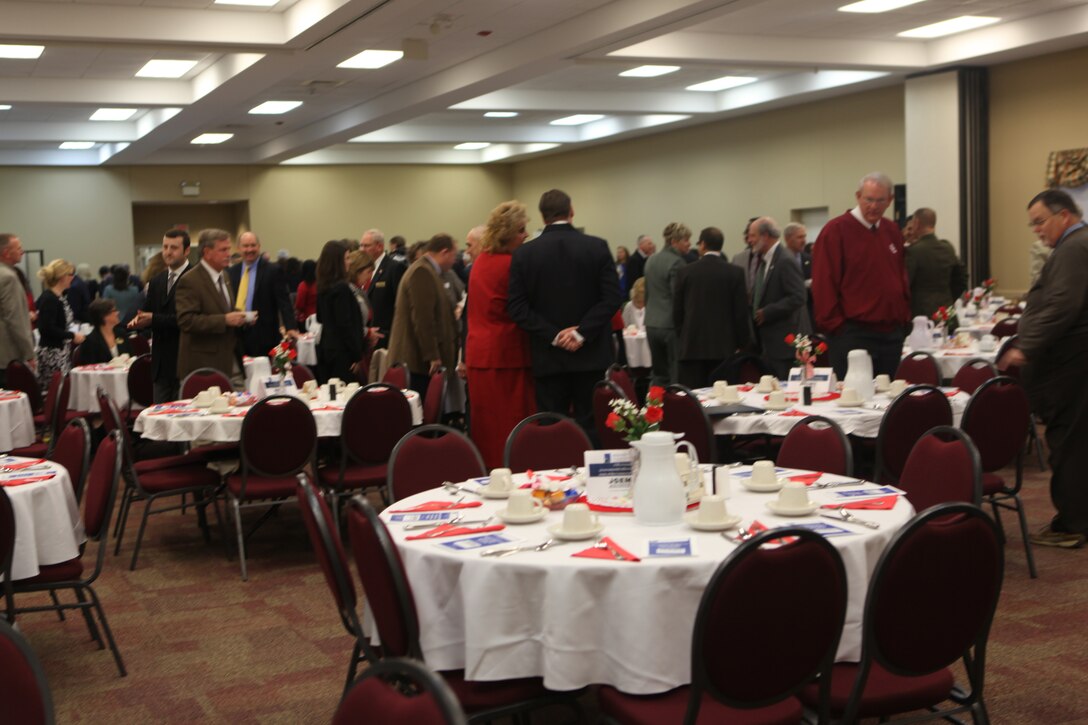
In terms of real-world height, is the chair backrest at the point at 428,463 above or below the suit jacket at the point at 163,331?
below

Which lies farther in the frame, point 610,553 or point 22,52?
point 22,52

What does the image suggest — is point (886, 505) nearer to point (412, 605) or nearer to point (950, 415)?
point (412, 605)

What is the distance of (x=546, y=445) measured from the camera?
192 inches

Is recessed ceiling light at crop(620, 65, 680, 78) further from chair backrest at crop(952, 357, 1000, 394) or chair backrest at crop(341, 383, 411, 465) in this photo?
chair backrest at crop(341, 383, 411, 465)

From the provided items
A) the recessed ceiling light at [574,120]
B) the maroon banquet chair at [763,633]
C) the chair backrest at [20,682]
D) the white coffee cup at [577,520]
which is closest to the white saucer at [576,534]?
the white coffee cup at [577,520]

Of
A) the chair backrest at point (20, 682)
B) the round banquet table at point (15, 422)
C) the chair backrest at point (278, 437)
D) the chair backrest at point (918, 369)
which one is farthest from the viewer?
the round banquet table at point (15, 422)

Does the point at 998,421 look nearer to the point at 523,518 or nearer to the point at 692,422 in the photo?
the point at 692,422

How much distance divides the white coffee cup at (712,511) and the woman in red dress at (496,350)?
3100 millimetres

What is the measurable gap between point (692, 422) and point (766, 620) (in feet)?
10.0

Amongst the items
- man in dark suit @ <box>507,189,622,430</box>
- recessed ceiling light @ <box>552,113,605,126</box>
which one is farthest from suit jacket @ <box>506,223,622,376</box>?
recessed ceiling light @ <box>552,113,605,126</box>

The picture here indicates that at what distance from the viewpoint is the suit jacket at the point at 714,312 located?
8297 millimetres

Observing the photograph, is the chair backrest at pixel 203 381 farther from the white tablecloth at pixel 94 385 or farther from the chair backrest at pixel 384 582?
the chair backrest at pixel 384 582

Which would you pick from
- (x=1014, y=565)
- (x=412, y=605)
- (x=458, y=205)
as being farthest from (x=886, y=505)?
(x=458, y=205)

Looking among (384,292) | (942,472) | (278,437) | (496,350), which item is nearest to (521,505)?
(942,472)
